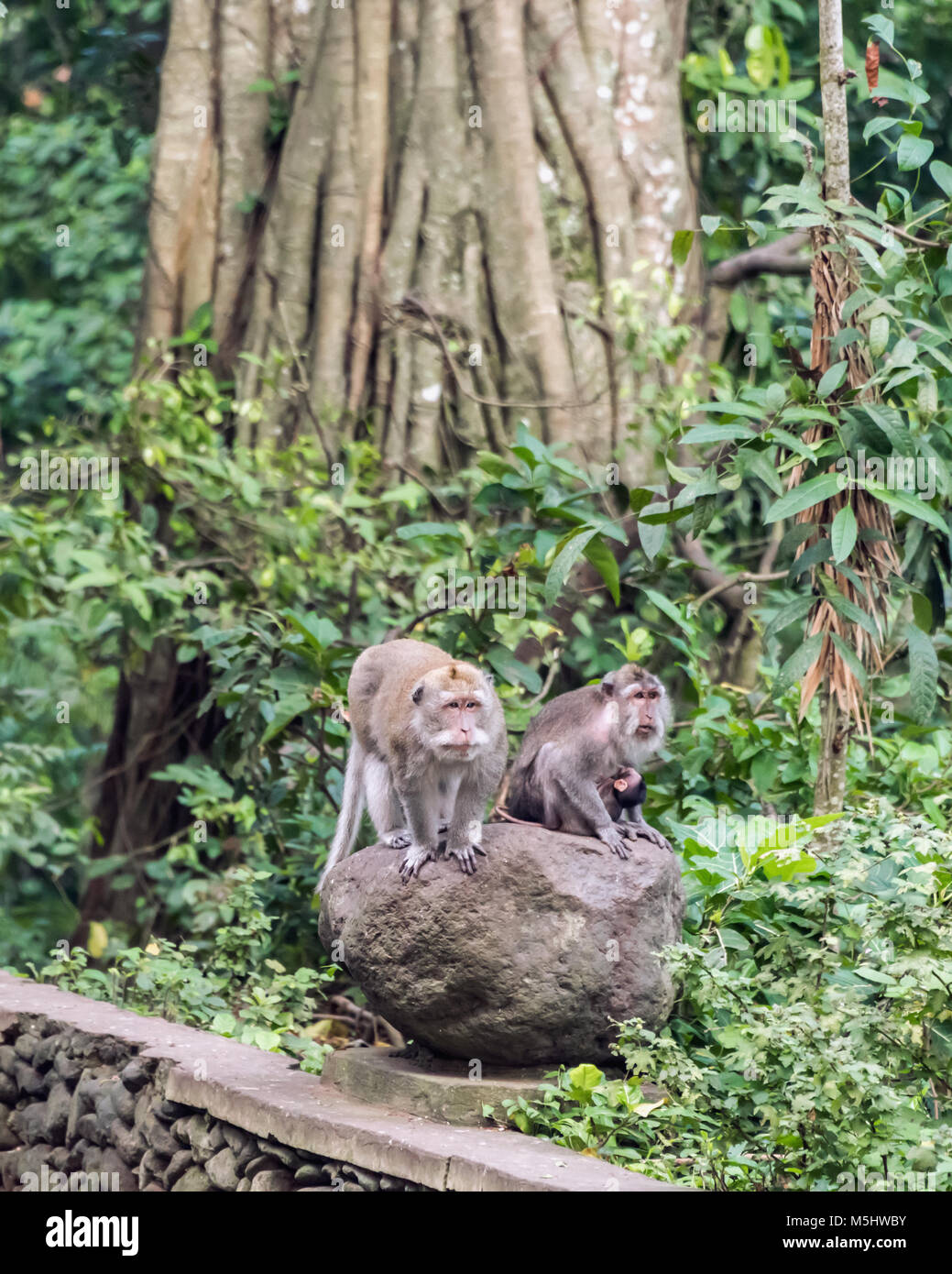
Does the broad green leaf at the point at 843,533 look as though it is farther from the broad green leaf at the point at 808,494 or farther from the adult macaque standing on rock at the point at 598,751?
the adult macaque standing on rock at the point at 598,751

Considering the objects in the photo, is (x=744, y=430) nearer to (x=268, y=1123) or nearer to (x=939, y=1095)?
(x=939, y=1095)

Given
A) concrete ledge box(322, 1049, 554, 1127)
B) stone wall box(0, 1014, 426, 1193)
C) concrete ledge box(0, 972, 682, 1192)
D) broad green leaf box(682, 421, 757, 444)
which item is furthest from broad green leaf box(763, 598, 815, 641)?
stone wall box(0, 1014, 426, 1193)

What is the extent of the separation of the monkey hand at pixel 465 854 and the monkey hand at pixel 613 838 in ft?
1.28

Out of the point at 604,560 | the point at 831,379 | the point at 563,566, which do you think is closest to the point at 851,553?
the point at 831,379

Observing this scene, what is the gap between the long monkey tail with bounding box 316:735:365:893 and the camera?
207 inches

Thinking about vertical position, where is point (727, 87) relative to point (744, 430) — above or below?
above

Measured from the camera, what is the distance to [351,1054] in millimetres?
4582

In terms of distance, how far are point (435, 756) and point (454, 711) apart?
168mm

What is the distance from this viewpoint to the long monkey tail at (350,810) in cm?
525

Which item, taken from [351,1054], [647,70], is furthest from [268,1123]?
[647,70]

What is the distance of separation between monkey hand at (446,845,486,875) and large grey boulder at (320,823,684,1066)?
0.06 ft

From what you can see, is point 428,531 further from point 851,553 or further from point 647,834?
point 647,834

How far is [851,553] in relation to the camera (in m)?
5.16

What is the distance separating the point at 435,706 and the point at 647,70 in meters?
6.01
